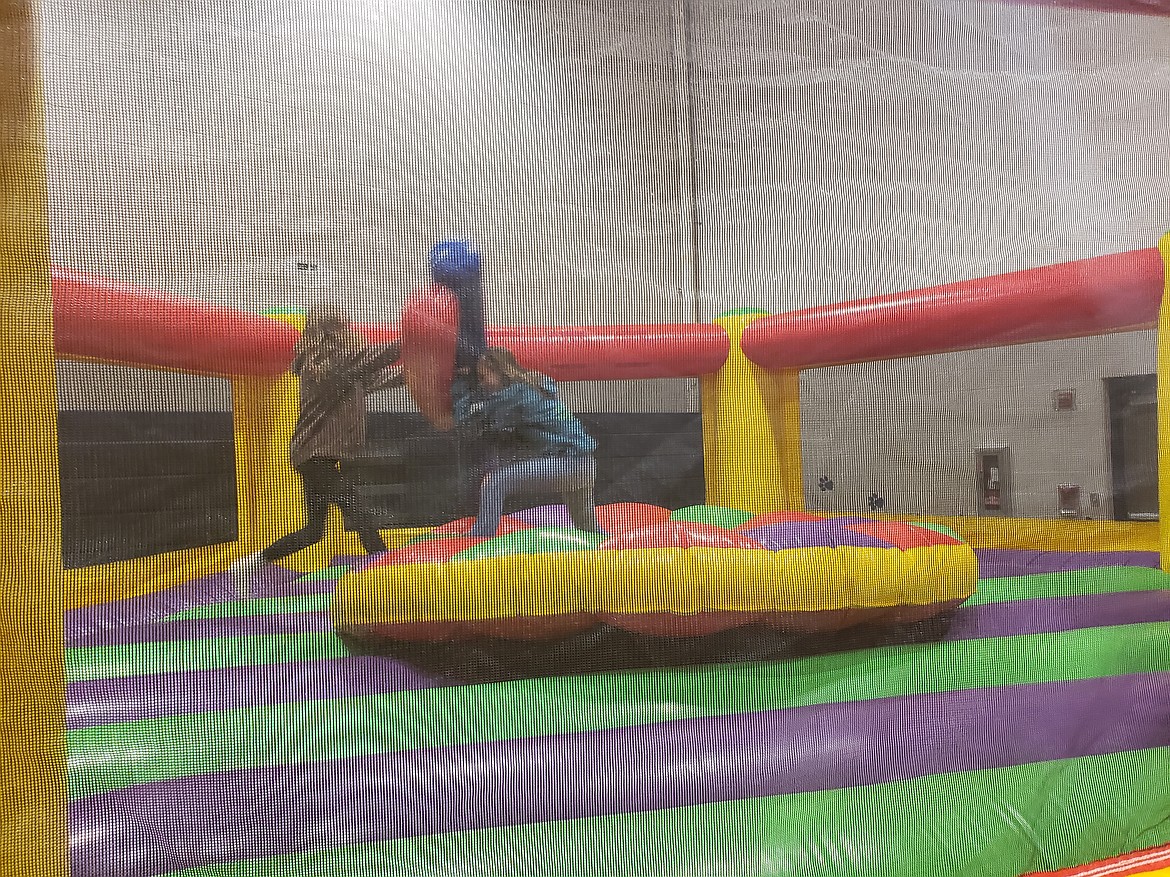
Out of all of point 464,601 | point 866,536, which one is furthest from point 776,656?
point 464,601

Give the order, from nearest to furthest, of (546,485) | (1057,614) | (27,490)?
(27,490)
(546,485)
(1057,614)

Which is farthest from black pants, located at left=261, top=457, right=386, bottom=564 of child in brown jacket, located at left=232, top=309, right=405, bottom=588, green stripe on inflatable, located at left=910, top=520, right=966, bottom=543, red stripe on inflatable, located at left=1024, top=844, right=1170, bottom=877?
red stripe on inflatable, located at left=1024, top=844, right=1170, bottom=877

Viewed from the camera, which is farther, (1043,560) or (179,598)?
(1043,560)

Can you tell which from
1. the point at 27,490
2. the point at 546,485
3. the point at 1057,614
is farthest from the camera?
the point at 1057,614

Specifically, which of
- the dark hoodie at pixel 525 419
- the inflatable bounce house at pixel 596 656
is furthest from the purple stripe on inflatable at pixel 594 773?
the dark hoodie at pixel 525 419

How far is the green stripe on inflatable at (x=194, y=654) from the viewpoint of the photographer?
0.53m

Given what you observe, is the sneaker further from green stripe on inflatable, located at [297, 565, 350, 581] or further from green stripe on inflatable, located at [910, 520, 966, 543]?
green stripe on inflatable, located at [910, 520, 966, 543]

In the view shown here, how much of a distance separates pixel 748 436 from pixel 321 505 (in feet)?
1.25

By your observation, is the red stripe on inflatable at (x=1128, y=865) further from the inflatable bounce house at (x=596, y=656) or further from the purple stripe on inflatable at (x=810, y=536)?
the purple stripe on inflatable at (x=810, y=536)

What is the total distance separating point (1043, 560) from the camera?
0.74 metres

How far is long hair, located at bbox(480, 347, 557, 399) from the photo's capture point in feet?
1.93

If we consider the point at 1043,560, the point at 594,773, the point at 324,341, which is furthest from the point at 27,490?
the point at 1043,560

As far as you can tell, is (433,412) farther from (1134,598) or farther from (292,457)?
(1134,598)

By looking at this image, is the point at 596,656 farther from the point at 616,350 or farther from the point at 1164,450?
the point at 1164,450
